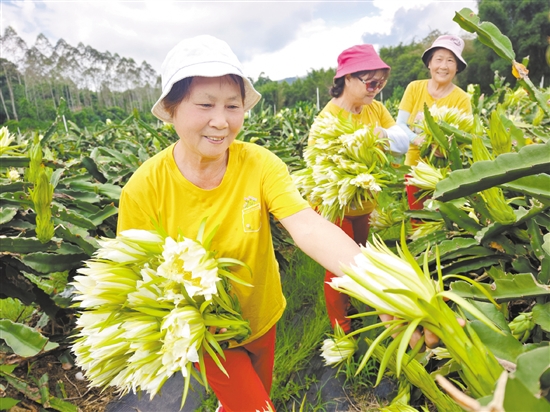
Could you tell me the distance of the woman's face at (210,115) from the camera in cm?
98

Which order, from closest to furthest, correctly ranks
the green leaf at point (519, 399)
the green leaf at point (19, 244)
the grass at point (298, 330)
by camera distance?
the green leaf at point (519, 399) < the green leaf at point (19, 244) < the grass at point (298, 330)

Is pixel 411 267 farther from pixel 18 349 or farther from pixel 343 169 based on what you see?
pixel 18 349

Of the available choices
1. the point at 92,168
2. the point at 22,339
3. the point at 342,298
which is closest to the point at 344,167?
the point at 342,298

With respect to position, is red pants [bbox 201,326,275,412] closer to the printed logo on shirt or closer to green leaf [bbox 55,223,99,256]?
the printed logo on shirt

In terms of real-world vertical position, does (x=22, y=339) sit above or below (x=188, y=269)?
below

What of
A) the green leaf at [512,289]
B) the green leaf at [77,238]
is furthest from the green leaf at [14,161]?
the green leaf at [512,289]

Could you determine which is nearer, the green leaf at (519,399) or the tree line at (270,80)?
the green leaf at (519,399)

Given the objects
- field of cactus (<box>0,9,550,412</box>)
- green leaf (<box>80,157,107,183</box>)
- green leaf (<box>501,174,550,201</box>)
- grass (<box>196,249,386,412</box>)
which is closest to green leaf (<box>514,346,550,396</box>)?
field of cactus (<box>0,9,550,412</box>)

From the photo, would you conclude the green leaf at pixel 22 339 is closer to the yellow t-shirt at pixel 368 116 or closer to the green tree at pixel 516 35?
the yellow t-shirt at pixel 368 116

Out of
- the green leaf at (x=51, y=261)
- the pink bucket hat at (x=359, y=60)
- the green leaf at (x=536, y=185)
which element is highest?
the pink bucket hat at (x=359, y=60)

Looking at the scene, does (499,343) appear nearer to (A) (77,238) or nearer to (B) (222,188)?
(B) (222,188)

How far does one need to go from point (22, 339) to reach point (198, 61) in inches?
39.3

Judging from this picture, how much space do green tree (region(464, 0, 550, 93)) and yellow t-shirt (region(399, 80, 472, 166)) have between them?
20189mm

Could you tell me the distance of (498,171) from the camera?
0.61m
